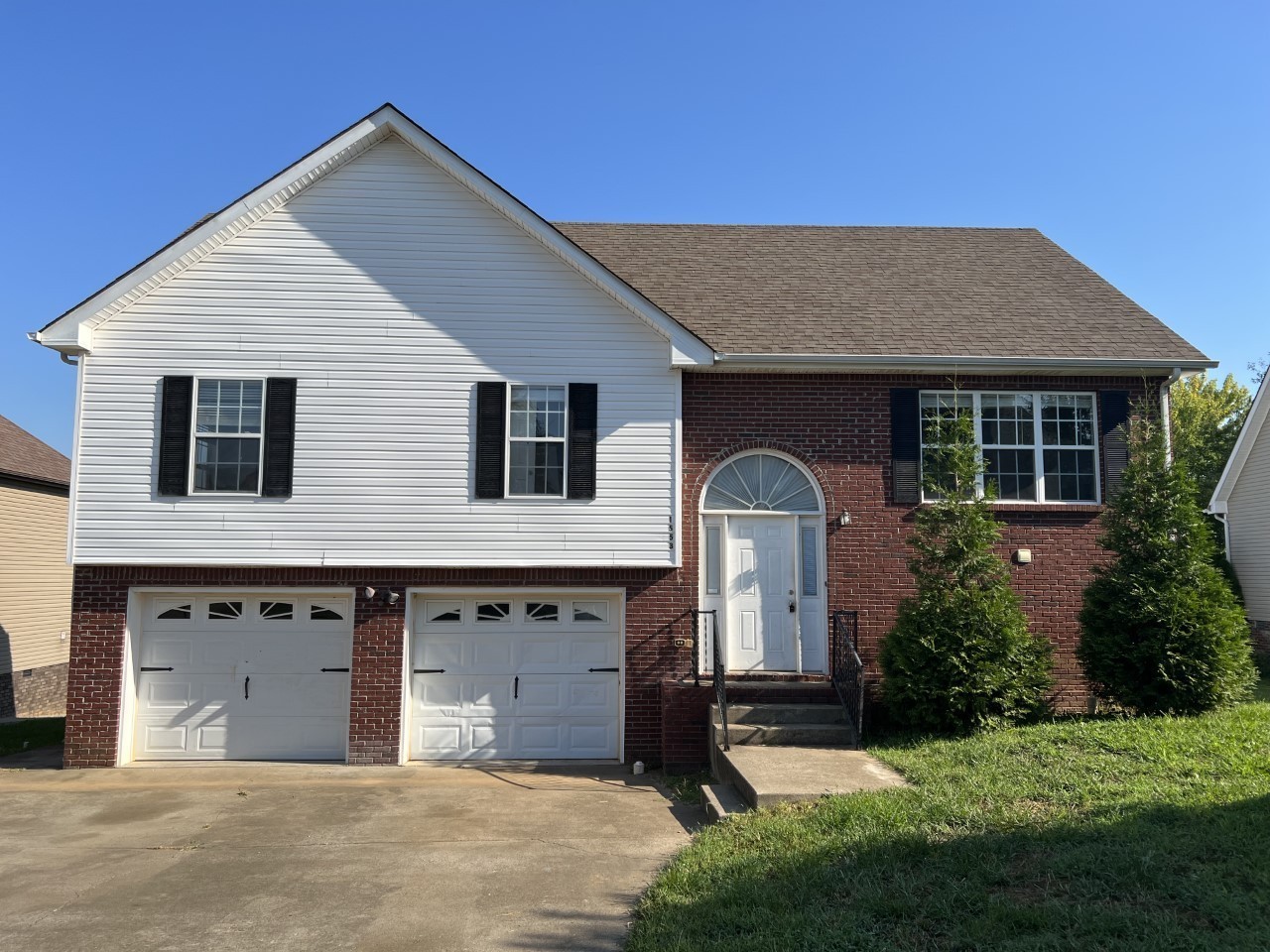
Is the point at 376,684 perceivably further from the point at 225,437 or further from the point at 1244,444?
the point at 1244,444

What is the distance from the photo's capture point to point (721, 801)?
856 cm

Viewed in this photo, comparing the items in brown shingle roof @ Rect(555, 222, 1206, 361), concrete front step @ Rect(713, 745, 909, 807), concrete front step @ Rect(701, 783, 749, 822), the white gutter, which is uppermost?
brown shingle roof @ Rect(555, 222, 1206, 361)

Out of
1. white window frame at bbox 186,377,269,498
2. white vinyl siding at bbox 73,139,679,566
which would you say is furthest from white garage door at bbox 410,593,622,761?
white window frame at bbox 186,377,269,498

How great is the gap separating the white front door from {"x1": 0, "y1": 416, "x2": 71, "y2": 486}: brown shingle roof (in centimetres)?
1347

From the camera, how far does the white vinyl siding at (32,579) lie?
1777 centimetres

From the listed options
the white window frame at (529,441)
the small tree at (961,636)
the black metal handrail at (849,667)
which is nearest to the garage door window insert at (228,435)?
the white window frame at (529,441)

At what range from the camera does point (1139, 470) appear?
35.0ft

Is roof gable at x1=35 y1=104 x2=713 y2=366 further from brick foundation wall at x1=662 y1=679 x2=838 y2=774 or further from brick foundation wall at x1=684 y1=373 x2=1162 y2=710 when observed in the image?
brick foundation wall at x1=662 y1=679 x2=838 y2=774

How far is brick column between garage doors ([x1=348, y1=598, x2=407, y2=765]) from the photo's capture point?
11.1 m

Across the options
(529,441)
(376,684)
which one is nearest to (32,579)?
A: (376,684)

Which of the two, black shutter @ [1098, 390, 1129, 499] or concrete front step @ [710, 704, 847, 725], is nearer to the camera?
concrete front step @ [710, 704, 847, 725]

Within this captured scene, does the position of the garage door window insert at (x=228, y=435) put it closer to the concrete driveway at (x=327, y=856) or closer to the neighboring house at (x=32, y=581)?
the concrete driveway at (x=327, y=856)

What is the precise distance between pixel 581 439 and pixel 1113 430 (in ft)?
22.7

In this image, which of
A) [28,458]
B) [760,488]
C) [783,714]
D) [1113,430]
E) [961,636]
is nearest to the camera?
[961,636]
